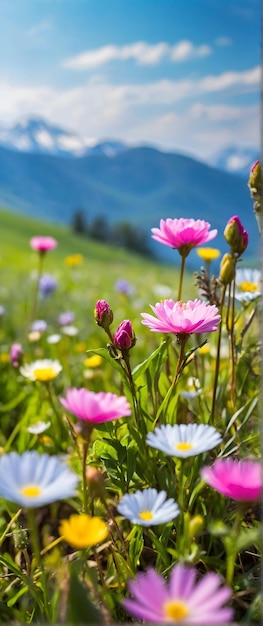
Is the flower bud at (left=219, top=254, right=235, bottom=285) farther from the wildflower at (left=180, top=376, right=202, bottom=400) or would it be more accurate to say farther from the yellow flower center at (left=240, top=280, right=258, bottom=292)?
the yellow flower center at (left=240, top=280, right=258, bottom=292)

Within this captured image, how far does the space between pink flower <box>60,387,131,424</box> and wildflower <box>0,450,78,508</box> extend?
6cm

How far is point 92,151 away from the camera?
13438 cm

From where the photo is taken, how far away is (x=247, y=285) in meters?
1.02

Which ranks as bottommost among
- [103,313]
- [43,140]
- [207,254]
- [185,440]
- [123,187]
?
[185,440]

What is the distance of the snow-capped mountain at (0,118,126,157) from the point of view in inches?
5290

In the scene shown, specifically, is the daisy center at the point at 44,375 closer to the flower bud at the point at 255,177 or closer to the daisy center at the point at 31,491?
the flower bud at the point at 255,177

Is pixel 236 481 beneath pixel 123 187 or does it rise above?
beneath

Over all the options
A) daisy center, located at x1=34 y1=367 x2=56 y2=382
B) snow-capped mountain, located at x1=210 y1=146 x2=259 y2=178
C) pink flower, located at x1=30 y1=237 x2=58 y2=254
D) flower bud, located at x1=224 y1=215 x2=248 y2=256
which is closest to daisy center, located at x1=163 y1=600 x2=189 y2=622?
flower bud, located at x1=224 y1=215 x2=248 y2=256

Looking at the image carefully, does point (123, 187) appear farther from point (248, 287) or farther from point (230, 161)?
point (248, 287)

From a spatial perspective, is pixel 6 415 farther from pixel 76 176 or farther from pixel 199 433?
pixel 76 176

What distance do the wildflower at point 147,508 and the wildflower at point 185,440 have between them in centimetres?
4

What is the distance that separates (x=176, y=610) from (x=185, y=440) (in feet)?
0.59

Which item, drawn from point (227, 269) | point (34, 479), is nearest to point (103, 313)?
point (227, 269)

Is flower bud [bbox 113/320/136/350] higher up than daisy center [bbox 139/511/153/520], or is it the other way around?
flower bud [bbox 113/320/136/350]
